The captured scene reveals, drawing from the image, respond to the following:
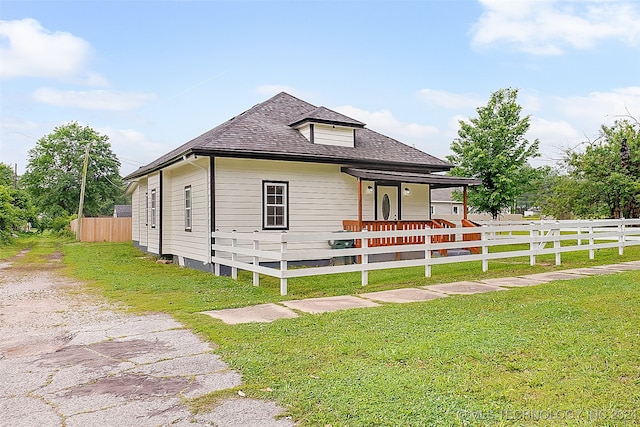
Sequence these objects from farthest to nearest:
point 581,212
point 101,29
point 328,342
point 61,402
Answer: point 581,212
point 101,29
point 328,342
point 61,402

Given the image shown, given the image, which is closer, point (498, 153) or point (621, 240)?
point (621, 240)

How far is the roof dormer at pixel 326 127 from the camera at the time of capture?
1294cm

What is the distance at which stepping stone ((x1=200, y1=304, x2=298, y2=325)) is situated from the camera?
583 centimetres

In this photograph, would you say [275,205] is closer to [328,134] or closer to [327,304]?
[328,134]

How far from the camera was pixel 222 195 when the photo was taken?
11.1 meters

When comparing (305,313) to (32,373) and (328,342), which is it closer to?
(328,342)

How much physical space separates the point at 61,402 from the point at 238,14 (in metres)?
13.0

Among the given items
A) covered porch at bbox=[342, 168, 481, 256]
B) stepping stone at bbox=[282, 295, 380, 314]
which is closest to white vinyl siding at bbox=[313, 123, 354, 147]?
covered porch at bbox=[342, 168, 481, 256]

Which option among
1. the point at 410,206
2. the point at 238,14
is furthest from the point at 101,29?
the point at 410,206

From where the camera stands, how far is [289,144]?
480 inches

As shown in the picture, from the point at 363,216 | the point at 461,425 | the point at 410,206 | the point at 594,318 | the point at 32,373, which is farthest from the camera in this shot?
the point at 410,206

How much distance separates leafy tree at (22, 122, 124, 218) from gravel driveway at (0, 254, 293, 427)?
131 feet

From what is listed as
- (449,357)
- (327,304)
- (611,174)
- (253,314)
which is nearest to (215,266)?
(327,304)

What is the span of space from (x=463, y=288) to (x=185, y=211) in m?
8.10
